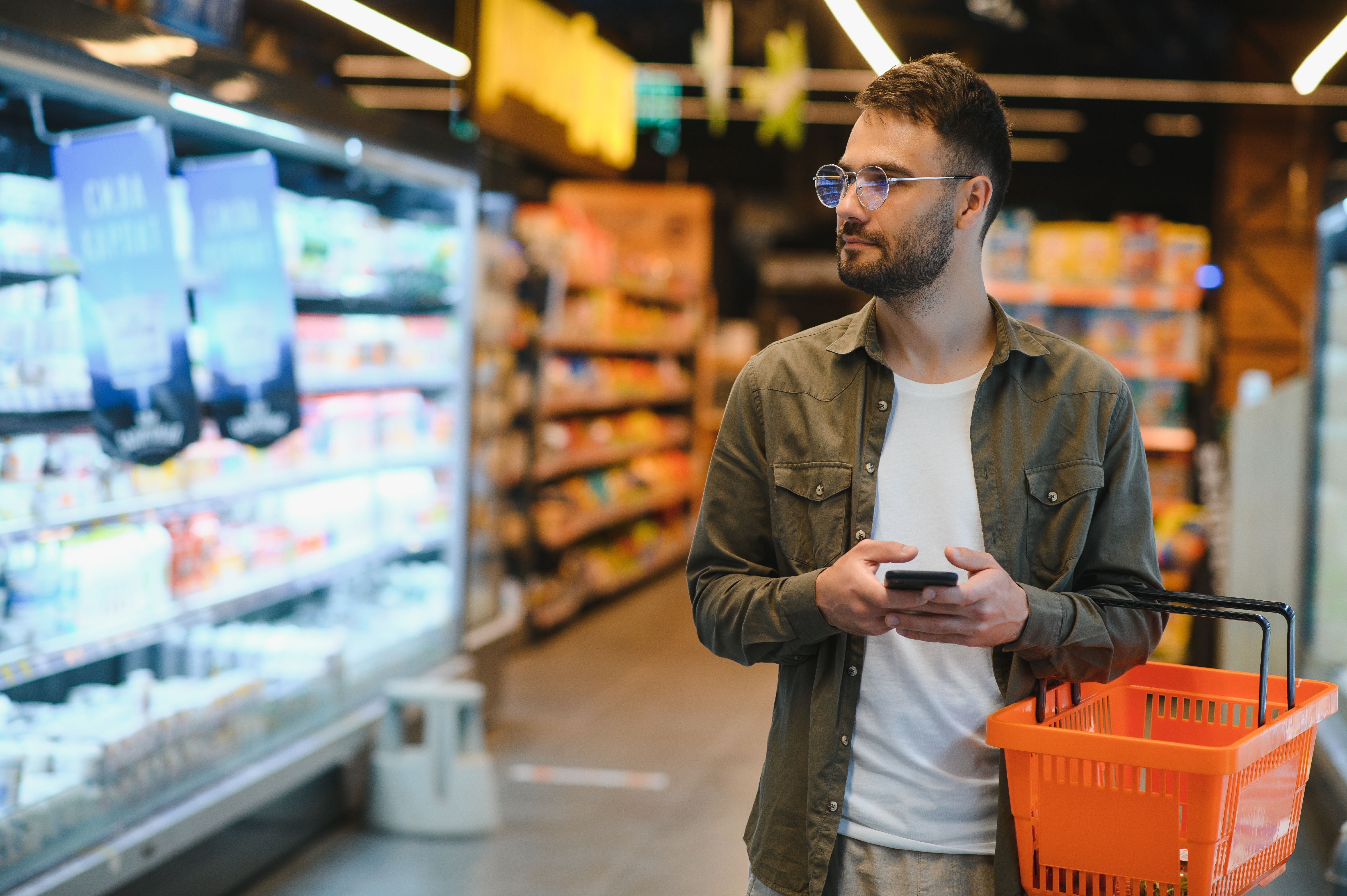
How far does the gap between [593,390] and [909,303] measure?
776cm

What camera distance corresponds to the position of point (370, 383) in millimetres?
5090

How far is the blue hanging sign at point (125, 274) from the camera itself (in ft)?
10.6

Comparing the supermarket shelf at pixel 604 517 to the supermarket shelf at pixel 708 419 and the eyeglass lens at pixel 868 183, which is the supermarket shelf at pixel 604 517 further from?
the eyeglass lens at pixel 868 183

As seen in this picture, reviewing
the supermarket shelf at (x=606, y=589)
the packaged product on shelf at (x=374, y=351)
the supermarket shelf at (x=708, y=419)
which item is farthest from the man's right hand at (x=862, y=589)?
the supermarket shelf at (x=708, y=419)

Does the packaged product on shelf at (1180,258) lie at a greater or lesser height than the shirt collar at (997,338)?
greater

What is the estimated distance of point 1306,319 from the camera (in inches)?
458

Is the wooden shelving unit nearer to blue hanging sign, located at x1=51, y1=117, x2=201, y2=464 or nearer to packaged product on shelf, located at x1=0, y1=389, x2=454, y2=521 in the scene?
packaged product on shelf, located at x1=0, y1=389, x2=454, y2=521

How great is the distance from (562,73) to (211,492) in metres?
3.92

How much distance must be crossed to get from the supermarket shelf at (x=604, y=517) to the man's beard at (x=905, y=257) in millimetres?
6653

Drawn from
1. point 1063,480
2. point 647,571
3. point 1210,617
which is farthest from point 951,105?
point 647,571

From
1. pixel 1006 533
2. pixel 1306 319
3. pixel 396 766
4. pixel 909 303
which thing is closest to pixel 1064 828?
pixel 1006 533

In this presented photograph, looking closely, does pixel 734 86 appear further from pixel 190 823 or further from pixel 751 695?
pixel 190 823

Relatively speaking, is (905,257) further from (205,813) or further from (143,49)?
(205,813)

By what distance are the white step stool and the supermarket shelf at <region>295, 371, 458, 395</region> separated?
120 cm
